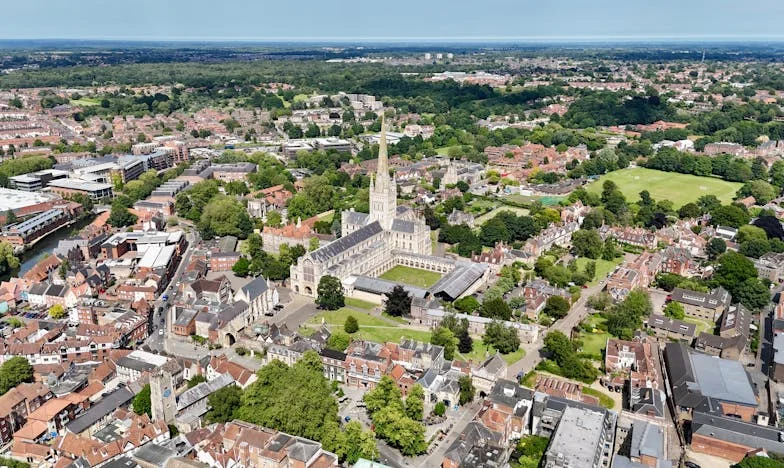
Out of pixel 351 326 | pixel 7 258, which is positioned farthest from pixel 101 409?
pixel 7 258

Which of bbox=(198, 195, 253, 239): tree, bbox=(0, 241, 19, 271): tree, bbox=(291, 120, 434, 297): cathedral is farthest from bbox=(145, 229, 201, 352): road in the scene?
bbox=(0, 241, 19, 271): tree

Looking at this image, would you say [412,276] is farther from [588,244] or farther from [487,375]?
[487,375]

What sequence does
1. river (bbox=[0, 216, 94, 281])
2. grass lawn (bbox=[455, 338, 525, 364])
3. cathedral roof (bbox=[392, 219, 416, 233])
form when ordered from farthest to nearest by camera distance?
river (bbox=[0, 216, 94, 281]), cathedral roof (bbox=[392, 219, 416, 233]), grass lawn (bbox=[455, 338, 525, 364])

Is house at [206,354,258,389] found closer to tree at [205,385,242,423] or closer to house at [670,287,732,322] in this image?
tree at [205,385,242,423]

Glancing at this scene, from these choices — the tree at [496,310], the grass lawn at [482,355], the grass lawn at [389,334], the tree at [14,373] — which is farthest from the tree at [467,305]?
the tree at [14,373]

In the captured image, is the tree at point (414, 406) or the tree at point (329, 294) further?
the tree at point (329, 294)

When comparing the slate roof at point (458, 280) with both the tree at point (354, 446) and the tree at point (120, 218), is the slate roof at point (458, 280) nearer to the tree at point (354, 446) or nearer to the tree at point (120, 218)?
the tree at point (354, 446)
